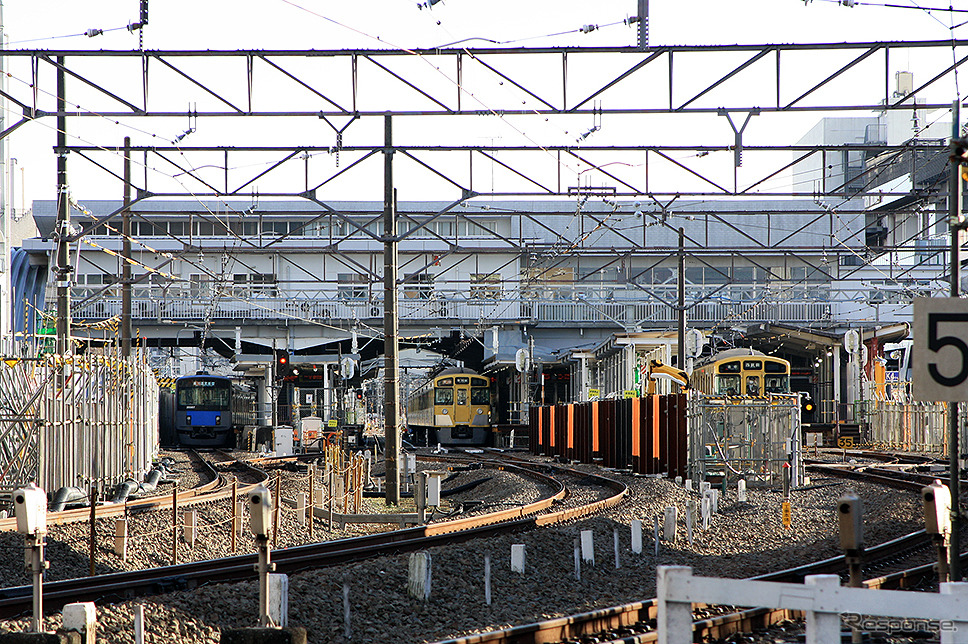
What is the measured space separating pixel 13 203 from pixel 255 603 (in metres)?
17.7

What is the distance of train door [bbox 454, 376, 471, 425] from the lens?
40.9m

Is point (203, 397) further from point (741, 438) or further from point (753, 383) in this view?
point (741, 438)

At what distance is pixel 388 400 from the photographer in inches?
686

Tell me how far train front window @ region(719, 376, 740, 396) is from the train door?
14.5 meters

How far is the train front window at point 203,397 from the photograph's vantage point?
3997 cm

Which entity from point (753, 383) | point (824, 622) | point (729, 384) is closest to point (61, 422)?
point (824, 622)

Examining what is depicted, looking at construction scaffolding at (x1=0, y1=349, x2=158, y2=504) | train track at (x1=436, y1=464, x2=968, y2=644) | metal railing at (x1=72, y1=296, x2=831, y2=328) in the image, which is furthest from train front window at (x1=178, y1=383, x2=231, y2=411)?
train track at (x1=436, y1=464, x2=968, y2=644)

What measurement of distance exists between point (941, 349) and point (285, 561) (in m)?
6.36

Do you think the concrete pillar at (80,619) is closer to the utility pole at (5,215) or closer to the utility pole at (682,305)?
the utility pole at (5,215)

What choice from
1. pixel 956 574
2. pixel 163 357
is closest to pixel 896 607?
pixel 956 574

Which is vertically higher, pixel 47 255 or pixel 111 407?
pixel 47 255

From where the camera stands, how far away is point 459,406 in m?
41.0

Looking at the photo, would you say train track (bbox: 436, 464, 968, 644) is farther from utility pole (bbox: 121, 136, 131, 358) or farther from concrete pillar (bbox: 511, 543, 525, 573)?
utility pole (bbox: 121, 136, 131, 358)

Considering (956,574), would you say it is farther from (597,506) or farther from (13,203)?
(13,203)
